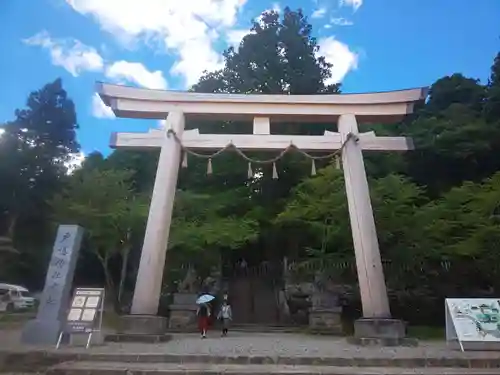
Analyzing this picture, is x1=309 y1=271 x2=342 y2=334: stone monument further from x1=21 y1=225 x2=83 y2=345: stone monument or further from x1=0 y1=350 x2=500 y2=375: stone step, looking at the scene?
x1=21 y1=225 x2=83 y2=345: stone monument

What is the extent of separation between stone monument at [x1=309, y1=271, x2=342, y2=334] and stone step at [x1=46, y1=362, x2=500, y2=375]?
7.13 m

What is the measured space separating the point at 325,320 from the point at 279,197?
8371mm

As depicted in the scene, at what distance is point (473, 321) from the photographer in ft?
29.5

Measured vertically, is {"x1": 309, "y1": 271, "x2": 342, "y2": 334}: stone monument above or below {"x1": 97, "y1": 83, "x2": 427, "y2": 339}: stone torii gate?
below

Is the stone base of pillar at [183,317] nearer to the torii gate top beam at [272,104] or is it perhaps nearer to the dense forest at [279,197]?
the dense forest at [279,197]

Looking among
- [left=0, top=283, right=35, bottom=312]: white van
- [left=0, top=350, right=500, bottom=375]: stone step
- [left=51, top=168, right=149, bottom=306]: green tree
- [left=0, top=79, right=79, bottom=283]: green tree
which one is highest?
[left=0, top=79, right=79, bottom=283]: green tree

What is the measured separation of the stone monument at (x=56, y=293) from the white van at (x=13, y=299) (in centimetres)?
1278

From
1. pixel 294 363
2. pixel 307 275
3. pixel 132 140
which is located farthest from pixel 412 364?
pixel 307 275

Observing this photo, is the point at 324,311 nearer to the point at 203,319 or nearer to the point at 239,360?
the point at 203,319

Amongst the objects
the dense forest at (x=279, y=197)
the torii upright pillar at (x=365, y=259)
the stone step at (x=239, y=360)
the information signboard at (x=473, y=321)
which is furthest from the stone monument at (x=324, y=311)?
the stone step at (x=239, y=360)

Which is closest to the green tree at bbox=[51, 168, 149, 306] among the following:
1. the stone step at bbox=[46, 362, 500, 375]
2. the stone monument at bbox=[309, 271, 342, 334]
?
the stone monument at bbox=[309, 271, 342, 334]

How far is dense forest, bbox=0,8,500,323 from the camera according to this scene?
49.8 ft

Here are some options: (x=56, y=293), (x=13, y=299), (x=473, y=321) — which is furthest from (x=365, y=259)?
(x=13, y=299)

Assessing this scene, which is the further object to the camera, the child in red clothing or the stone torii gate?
the child in red clothing
